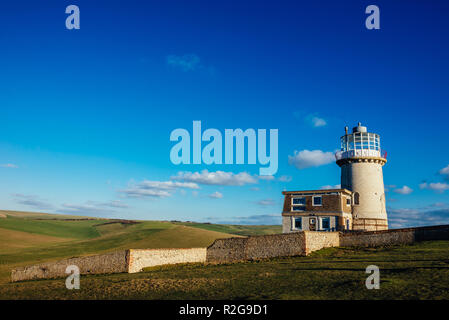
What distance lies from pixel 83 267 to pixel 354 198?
3290 centimetres

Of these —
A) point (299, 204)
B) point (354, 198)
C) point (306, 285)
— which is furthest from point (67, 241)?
point (306, 285)

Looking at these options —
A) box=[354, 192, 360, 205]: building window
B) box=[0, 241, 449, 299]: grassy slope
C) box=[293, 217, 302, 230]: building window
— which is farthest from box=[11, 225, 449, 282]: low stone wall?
box=[354, 192, 360, 205]: building window

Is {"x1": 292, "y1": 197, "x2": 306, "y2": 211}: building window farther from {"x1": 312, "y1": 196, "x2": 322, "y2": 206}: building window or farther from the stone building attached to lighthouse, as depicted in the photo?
{"x1": 312, "y1": 196, "x2": 322, "y2": 206}: building window

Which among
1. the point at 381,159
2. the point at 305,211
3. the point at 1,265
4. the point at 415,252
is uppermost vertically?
the point at 381,159

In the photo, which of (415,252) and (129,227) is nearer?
(415,252)

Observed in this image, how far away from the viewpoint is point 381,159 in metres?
44.0

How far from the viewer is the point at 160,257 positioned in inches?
1380

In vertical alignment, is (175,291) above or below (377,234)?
below

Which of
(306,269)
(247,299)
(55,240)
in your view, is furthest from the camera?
(55,240)

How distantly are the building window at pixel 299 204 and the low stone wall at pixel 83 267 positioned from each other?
71.3 ft

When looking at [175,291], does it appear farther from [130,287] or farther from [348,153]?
[348,153]

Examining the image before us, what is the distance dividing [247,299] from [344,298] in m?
4.08
